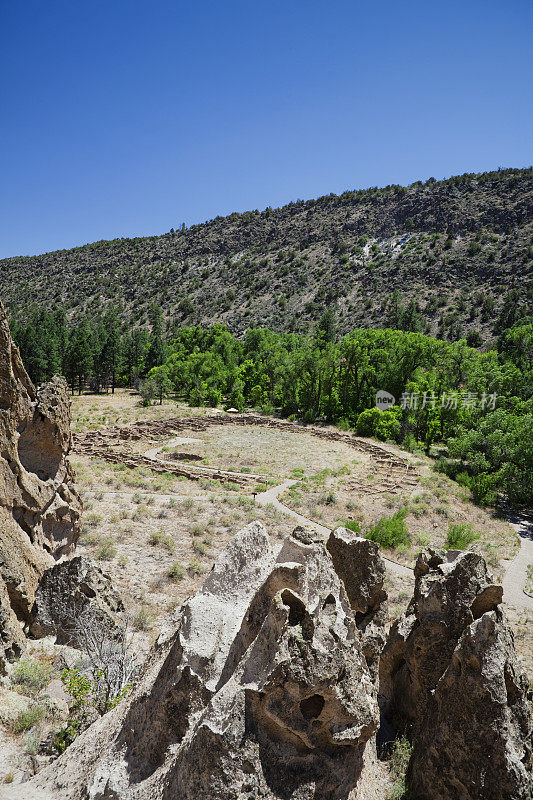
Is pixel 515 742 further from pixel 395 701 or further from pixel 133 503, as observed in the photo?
pixel 133 503

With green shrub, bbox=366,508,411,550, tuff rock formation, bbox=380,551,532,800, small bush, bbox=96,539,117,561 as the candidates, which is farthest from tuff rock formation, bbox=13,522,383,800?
green shrub, bbox=366,508,411,550

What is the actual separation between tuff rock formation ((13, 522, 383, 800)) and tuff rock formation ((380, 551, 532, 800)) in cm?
123

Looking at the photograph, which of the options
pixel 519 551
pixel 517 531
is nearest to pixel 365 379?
pixel 517 531

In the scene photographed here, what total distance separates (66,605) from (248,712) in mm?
6700

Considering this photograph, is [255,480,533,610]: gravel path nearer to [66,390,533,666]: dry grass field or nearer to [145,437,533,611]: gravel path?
Answer: [145,437,533,611]: gravel path

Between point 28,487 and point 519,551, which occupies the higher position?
point 28,487

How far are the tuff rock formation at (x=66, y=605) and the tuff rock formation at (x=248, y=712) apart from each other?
382 centimetres

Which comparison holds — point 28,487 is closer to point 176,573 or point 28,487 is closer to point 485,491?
point 176,573

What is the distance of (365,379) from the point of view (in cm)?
5322

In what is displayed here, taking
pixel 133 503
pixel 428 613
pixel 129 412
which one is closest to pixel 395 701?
pixel 428 613

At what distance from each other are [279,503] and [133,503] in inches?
304

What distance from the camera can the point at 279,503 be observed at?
24.0 metres

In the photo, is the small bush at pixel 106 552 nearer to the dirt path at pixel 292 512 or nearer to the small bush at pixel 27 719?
the dirt path at pixel 292 512

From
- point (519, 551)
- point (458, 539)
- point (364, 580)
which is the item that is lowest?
point (519, 551)
